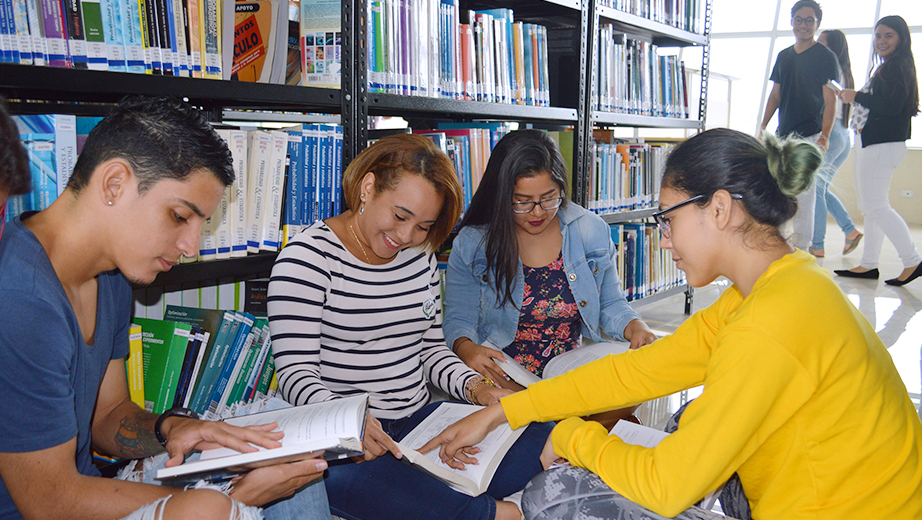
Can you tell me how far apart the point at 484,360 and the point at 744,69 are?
26.9 feet

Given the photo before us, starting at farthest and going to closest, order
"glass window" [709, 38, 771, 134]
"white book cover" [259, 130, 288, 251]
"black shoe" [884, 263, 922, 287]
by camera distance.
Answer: "glass window" [709, 38, 771, 134] → "black shoe" [884, 263, 922, 287] → "white book cover" [259, 130, 288, 251]

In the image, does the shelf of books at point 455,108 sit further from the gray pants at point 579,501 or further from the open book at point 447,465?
the gray pants at point 579,501

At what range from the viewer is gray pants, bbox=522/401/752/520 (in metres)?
1.06

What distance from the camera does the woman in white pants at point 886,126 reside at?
437 centimetres

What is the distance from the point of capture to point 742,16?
8.36 metres

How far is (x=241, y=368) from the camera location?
1.63 meters

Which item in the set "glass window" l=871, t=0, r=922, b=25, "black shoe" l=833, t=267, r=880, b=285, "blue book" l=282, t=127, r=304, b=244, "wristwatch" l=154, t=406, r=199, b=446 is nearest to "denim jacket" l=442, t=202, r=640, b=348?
"blue book" l=282, t=127, r=304, b=244

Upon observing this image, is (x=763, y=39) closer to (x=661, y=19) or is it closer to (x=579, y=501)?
(x=661, y=19)

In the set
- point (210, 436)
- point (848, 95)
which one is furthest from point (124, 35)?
point (848, 95)

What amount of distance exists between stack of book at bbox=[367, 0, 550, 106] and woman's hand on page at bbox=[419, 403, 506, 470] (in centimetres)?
99

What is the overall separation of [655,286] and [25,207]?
2.89 metres

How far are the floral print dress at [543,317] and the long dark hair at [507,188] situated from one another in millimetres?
84

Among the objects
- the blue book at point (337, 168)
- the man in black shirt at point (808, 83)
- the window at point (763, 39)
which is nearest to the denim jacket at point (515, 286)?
the blue book at point (337, 168)

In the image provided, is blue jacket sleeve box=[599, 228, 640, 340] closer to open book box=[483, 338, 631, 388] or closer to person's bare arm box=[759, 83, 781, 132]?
open book box=[483, 338, 631, 388]
